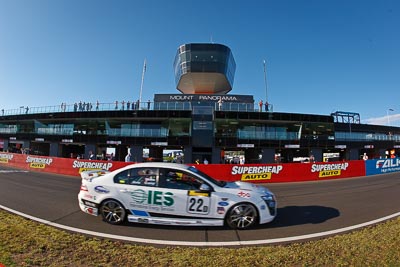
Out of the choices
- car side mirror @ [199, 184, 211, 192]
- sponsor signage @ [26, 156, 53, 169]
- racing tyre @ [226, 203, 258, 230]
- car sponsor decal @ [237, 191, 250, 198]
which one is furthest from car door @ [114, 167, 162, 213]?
sponsor signage @ [26, 156, 53, 169]

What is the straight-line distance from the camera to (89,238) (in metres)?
4.75

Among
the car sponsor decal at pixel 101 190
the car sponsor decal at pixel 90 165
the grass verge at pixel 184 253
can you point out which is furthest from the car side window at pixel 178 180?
the car sponsor decal at pixel 90 165

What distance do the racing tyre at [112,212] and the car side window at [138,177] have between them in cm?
53

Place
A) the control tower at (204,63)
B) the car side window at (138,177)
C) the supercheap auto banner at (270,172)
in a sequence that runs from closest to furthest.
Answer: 1. the car side window at (138,177)
2. the supercheap auto banner at (270,172)
3. the control tower at (204,63)

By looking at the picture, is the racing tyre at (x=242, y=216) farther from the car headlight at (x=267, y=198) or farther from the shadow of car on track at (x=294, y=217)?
the car headlight at (x=267, y=198)

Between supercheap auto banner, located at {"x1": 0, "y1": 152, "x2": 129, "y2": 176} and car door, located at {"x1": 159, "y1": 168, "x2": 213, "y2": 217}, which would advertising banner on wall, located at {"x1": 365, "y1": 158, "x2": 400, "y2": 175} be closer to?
supercheap auto banner, located at {"x1": 0, "y1": 152, "x2": 129, "y2": 176}

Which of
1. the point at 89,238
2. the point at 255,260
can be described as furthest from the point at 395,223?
the point at 89,238

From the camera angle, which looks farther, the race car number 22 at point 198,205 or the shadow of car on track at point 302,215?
the shadow of car on track at point 302,215

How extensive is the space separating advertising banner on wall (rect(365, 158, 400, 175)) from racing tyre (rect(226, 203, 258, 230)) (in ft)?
65.0

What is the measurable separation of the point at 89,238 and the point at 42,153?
46.4 m

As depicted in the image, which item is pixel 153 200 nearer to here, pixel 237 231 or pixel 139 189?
pixel 139 189

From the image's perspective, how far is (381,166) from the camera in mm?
22141

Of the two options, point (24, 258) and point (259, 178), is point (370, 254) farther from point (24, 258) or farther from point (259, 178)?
point (259, 178)

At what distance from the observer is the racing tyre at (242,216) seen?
5.52 meters
